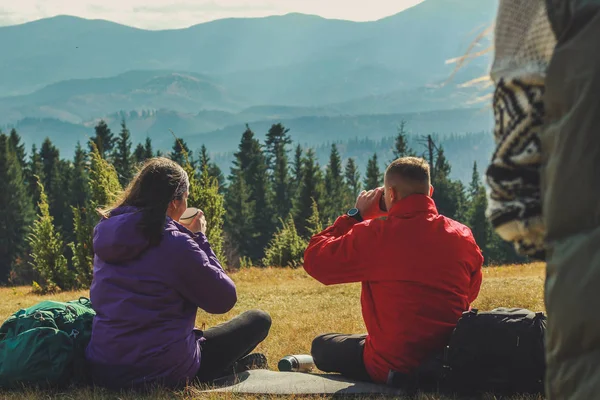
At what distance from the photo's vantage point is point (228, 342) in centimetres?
562

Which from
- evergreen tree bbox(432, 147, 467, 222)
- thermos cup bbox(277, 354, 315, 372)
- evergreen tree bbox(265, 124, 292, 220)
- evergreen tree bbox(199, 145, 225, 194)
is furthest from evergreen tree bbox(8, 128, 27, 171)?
thermos cup bbox(277, 354, 315, 372)

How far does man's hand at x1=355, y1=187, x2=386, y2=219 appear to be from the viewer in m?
5.16

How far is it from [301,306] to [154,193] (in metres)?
5.15

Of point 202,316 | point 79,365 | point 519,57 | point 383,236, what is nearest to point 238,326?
point 79,365

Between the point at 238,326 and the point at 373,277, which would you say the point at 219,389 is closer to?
the point at 238,326

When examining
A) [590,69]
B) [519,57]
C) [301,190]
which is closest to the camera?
[590,69]

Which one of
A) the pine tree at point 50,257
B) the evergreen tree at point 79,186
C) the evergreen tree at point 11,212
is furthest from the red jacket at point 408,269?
the evergreen tree at point 79,186

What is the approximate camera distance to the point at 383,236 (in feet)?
15.3

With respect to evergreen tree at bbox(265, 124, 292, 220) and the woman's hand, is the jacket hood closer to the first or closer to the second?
the woman's hand

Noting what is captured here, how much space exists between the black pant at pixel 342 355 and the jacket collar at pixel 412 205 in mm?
1234

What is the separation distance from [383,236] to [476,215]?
6204cm

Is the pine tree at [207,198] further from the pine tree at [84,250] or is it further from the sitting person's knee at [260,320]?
the sitting person's knee at [260,320]

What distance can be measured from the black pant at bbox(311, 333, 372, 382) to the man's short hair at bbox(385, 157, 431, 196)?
1.37m

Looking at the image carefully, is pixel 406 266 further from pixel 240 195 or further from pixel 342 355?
pixel 240 195
